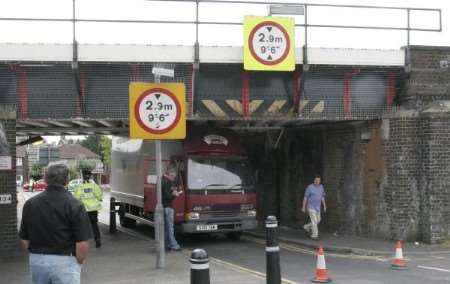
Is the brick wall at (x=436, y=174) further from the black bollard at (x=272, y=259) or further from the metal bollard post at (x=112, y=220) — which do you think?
the metal bollard post at (x=112, y=220)

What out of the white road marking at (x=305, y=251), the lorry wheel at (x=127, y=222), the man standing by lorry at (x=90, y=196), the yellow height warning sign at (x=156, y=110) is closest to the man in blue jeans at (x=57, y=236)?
the yellow height warning sign at (x=156, y=110)

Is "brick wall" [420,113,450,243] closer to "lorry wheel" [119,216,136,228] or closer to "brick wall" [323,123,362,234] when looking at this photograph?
"brick wall" [323,123,362,234]

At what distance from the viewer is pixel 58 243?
5.42 metres

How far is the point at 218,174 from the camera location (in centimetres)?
1619

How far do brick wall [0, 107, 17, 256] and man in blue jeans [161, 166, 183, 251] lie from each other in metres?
3.08

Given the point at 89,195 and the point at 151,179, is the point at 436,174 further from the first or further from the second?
the point at 89,195

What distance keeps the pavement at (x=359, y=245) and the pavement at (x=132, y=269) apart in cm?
348

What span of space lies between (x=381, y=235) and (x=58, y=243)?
11.9 m

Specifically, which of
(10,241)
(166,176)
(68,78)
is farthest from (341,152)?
(10,241)

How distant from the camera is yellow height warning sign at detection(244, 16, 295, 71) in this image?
578 inches

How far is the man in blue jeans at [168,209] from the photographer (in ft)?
45.4

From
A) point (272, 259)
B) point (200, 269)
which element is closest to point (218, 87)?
point (272, 259)

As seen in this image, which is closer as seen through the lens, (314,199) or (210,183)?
(210,183)

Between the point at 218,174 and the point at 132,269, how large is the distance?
539 centimetres
